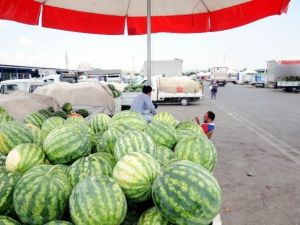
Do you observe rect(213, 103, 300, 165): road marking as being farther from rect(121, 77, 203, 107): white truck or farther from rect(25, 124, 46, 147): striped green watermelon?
rect(121, 77, 203, 107): white truck

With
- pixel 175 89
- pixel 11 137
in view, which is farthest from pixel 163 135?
pixel 175 89

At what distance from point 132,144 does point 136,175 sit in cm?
33

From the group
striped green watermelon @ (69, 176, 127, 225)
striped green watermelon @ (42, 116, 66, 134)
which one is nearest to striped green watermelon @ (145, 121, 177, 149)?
striped green watermelon @ (69, 176, 127, 225)

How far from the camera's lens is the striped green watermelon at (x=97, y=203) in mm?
1631

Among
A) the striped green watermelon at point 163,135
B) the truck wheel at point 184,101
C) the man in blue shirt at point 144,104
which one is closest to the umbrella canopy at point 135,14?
the man in blue shirt at point 144,104

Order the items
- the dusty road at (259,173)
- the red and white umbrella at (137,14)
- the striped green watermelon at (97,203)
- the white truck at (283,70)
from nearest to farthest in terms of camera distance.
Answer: the striped green watermelon at (97,203) → the dusty road at (259,173) → the red and white umbrella at (137,14) → the white truck at (283,70)

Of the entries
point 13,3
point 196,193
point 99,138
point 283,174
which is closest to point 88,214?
point 196,193

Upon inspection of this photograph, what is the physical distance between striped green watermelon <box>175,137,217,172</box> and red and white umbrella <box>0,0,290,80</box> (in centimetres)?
376

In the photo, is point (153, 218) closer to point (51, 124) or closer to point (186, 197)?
point (186, 197)

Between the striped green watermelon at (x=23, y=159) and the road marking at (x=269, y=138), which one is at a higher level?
the striped green watermelon at (x=23, y=159)

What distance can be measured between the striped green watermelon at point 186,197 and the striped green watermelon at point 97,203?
22 cm

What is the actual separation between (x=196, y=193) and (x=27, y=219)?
0.92 meters

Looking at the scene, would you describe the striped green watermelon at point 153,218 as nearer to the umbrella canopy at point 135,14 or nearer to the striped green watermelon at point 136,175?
the striped green watermelon at point 136,175

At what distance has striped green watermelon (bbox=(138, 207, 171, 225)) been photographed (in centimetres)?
175
